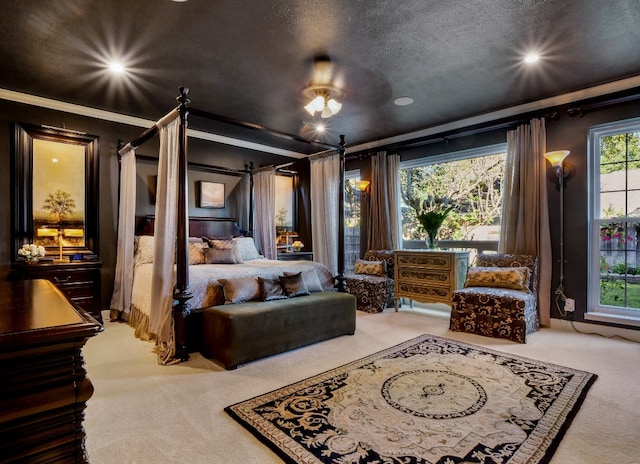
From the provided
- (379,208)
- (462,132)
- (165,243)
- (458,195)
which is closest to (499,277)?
(458,195)

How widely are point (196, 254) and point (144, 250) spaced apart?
630 millimetres

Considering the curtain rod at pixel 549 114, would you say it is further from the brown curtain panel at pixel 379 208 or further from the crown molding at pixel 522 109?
the brown curtain panel at pixel 379 208

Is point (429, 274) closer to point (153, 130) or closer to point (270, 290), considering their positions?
point (270, 290)

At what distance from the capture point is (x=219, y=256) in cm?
459

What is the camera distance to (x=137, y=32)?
112 inches

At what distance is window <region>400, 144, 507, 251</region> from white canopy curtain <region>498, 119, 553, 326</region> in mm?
392

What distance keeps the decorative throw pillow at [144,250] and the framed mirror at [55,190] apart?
21.3 inches

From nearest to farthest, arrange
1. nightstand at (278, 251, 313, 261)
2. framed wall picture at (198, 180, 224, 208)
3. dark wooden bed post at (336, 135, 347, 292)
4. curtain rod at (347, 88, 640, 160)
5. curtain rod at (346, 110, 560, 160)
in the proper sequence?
curtain rod at (347, 88, 640, 160) → curtain rod at (346, 110, 560, 160) → dark wooden bed post at (336, 135, 347, 292) → framed wall picture at (198, 180, 224, 208) → nightstand at (278, 251, 313, 261)

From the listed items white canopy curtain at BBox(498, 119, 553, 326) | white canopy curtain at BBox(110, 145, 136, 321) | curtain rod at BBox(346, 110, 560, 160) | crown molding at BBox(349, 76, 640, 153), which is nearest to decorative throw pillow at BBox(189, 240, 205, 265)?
white canopy curtain at BBox(110, 145, 136, 321)

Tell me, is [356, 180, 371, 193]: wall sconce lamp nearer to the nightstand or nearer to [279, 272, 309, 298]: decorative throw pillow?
the nightstand

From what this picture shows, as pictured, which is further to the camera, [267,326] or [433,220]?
[433,220]

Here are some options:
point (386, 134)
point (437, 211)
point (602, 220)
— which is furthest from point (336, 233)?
point (602, 220)

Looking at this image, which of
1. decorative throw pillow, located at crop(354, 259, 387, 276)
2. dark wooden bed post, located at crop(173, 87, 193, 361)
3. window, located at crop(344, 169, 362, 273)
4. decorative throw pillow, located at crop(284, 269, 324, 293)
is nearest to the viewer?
dark wooden bed post, located at crop(173, 87, 193, 361)

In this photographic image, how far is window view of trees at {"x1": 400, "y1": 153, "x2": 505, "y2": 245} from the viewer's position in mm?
5246
